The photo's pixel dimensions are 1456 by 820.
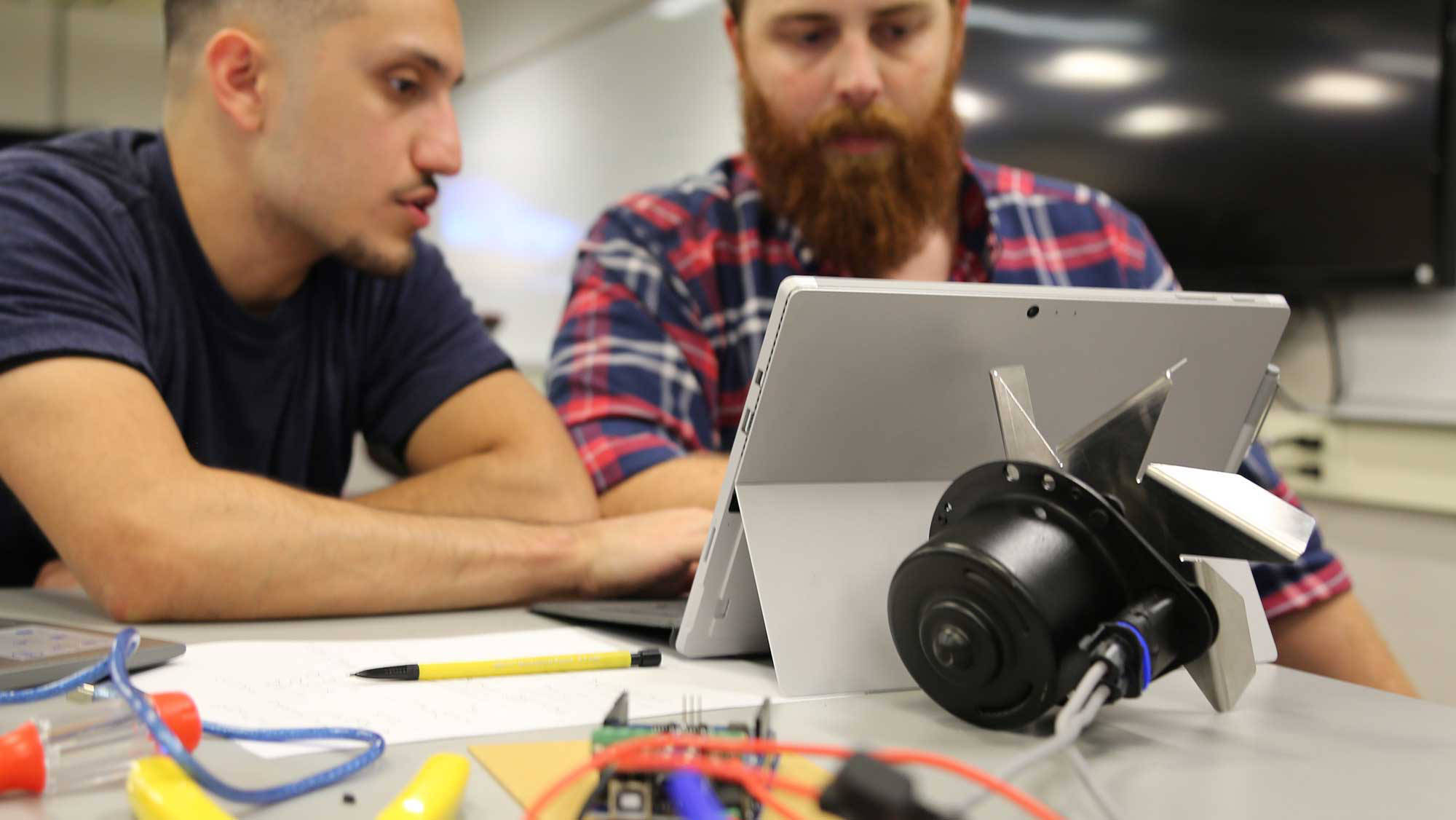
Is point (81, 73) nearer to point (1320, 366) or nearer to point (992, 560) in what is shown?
point (1320, 366)

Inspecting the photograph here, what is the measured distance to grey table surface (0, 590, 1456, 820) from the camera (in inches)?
18.1

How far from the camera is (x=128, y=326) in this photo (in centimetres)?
100

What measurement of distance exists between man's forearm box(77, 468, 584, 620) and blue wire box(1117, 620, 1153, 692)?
507mm

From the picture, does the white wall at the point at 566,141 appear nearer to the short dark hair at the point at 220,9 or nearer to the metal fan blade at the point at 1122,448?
the short dark hair at the point at 220,9

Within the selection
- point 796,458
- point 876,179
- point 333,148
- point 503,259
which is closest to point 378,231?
point 333,148

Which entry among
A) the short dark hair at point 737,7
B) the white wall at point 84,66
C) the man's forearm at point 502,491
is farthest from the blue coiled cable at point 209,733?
the white wall at point 84,66

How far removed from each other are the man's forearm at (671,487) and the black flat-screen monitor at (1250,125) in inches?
55.2

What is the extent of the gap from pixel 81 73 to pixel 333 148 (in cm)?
592

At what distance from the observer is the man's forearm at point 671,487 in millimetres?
1109

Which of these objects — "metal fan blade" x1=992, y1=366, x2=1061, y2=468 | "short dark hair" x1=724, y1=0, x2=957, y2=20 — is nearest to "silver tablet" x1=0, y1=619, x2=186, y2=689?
"metal fan blade" x1=992, y1=366, x2=1061, y2=468

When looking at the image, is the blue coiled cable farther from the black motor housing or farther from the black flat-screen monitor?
the black flat-screen monitor

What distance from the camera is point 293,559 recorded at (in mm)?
836

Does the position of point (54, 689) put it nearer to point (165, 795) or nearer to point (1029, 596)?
point (165, 795)

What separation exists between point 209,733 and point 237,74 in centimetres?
90
